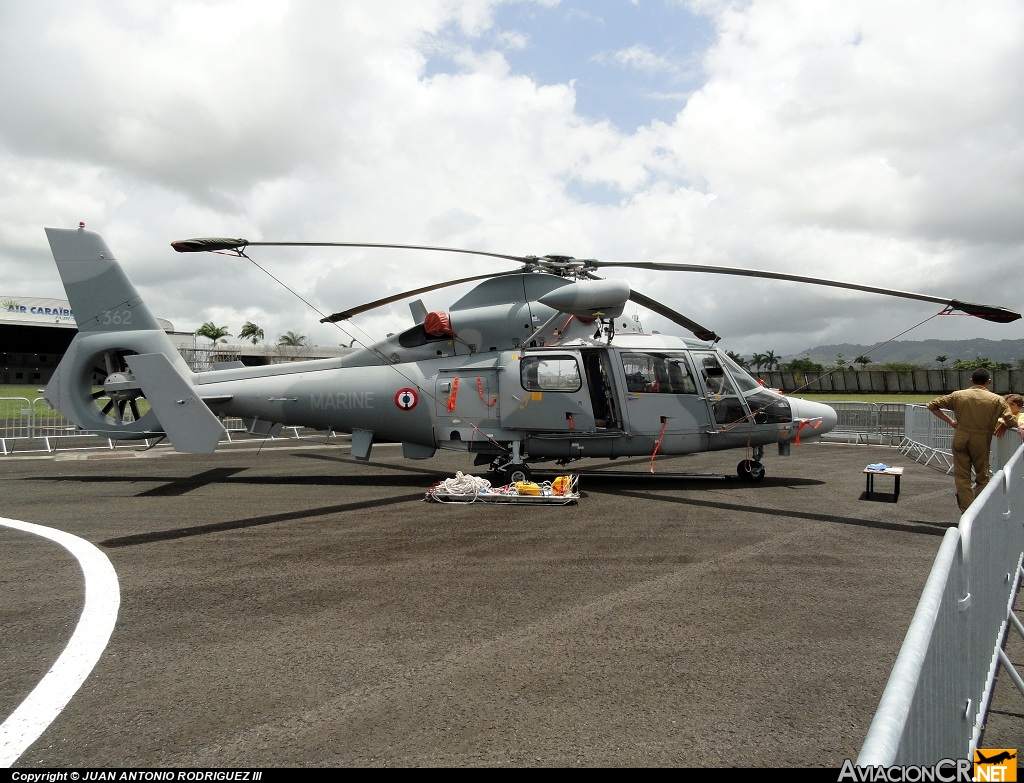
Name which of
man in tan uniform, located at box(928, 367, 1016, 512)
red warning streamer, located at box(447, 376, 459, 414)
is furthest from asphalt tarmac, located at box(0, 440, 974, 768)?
red warning streamer, located at box(447, 376, 459, 414)

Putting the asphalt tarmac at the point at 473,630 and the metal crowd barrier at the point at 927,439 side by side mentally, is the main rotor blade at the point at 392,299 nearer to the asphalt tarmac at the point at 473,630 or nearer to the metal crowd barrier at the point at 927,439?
the asphalt tarmac at the point at 473,630

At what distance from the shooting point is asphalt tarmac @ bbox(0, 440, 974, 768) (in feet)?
11.2

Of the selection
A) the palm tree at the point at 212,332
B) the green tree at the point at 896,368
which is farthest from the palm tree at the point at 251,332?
the green tree at the point at 896,368

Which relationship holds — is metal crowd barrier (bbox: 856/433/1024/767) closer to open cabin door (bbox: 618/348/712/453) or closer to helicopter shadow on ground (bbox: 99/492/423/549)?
open cabin door (bbox: 618/348/712/453)

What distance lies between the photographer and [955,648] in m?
2.77

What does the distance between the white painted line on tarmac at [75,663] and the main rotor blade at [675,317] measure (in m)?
8.53

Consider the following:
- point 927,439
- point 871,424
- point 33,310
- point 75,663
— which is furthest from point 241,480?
point 33,310

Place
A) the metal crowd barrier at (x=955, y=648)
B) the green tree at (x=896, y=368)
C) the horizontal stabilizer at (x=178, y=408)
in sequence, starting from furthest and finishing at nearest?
the green tree at (x=896, y=368) < the horizontal stabilizer at (x=178, y=408) < the metal crowd barrier at (x=955, y=648)

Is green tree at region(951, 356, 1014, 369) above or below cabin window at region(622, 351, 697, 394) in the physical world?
above

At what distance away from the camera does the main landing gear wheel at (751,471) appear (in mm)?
12586

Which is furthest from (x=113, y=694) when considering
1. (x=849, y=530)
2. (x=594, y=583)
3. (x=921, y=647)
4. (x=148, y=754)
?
(x=849, y=530)

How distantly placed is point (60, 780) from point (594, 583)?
429 cm

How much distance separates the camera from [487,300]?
1231cm

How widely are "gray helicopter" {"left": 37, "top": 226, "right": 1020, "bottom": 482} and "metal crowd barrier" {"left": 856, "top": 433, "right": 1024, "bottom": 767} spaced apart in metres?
7.43
